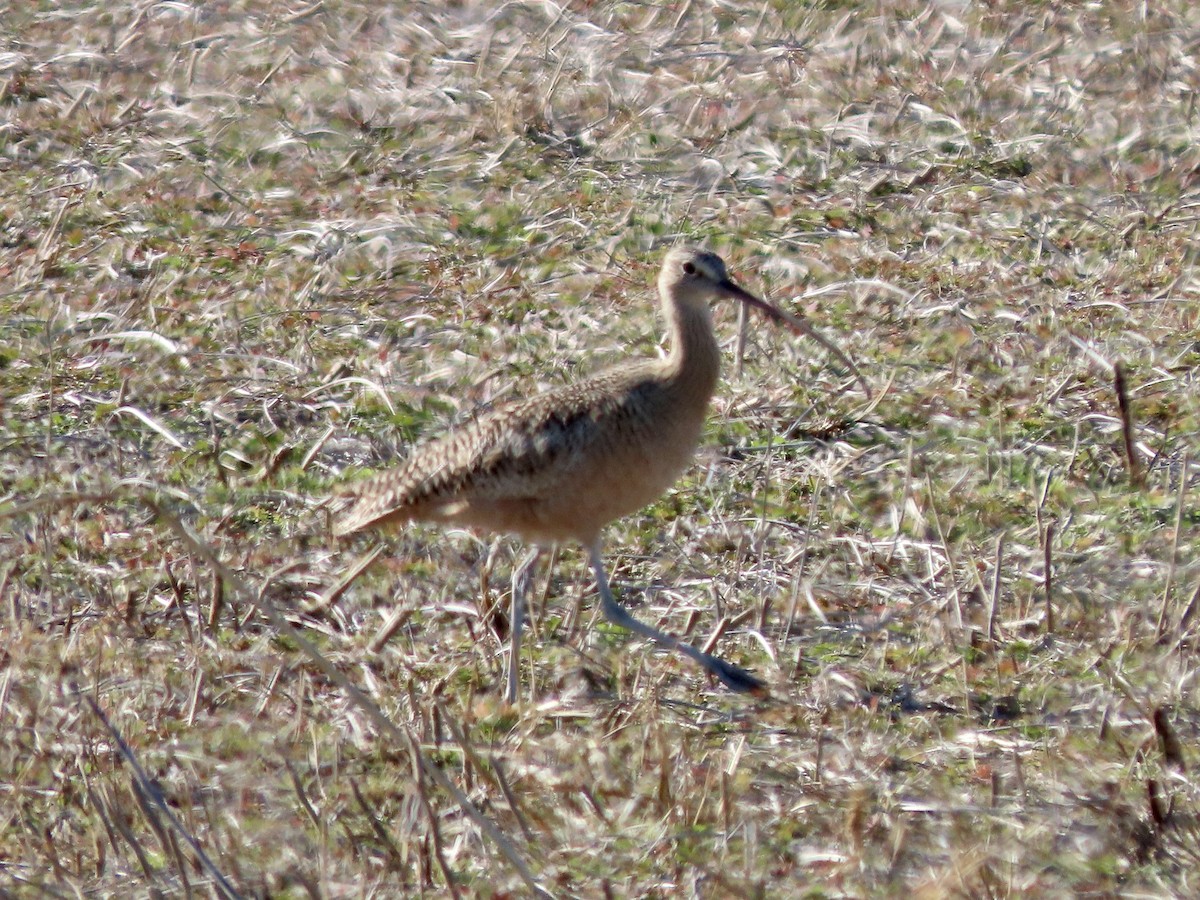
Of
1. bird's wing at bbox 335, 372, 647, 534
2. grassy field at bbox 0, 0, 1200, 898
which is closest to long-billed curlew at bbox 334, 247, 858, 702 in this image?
bird's wing at bbox 335, 372, 647, 534

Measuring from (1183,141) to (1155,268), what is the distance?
1.44m

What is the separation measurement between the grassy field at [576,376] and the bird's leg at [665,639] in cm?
7

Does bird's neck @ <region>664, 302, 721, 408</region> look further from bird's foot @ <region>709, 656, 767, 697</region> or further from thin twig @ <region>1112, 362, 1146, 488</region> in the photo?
thin twig @ <region>1112, 362, 1146, 488</region>

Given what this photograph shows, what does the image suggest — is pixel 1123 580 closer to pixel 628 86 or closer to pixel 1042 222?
pixel 1042 222

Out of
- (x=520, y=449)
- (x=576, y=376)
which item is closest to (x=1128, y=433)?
(x=520, y=449)

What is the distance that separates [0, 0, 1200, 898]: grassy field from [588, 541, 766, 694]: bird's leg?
0.07 m

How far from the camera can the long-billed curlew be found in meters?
5.39

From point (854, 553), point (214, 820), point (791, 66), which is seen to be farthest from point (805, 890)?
point (791, 66)

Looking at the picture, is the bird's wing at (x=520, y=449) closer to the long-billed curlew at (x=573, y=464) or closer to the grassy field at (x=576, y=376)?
the long-billed curlew at (x=573, y=464)

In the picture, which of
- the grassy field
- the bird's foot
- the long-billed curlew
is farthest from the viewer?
the long-billed curlew

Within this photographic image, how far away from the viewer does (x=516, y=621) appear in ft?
17.5

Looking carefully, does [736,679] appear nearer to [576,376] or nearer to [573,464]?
[573,464]

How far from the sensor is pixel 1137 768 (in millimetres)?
4633

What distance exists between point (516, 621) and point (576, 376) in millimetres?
1990
